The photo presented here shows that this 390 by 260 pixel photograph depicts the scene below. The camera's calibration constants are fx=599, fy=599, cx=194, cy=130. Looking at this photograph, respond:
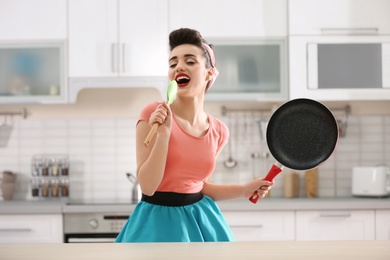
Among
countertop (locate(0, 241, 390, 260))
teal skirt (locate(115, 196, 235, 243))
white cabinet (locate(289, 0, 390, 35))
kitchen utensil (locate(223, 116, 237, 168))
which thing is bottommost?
teal skirt (locate(115, 196, 235, 243))

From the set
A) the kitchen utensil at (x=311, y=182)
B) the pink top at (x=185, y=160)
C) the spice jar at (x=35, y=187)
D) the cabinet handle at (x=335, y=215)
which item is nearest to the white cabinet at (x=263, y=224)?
the cabinet handle at (x=335, y=215)

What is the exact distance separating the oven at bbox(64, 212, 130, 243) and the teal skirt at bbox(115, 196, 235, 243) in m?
1.55

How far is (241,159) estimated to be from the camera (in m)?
3.91

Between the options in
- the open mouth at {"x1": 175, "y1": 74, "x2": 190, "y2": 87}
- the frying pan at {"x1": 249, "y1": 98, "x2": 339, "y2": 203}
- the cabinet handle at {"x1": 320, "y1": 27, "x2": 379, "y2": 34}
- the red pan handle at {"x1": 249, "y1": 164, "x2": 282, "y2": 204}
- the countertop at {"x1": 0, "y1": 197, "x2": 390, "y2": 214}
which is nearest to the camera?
the frying pan at {"x1": 249, "y1": 98, "x2": 339, "y2": 203}

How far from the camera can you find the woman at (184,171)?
1.76 metres

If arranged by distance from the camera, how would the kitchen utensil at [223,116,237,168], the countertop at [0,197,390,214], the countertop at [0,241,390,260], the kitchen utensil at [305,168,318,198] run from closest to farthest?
the countertop at [0,241,390,260]
the countertop at [0,197,390,214]
the kitchen utensil at [305,168,318,198]
the kitchen utensil at [223,116,237,168]

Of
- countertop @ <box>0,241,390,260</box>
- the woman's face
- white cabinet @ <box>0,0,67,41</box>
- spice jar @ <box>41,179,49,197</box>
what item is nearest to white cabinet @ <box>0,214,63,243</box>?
spice jar @ <box>41,179,49,197</box>

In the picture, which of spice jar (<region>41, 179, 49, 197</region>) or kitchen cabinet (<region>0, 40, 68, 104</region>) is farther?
spice jar (<region>41, 179, 49, 197</region>)

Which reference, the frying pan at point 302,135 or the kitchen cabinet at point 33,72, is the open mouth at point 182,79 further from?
the kitchen cabinet at point 33,72

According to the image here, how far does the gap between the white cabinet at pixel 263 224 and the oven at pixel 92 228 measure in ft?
2.08

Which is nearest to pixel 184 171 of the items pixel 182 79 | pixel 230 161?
pixel 182 79

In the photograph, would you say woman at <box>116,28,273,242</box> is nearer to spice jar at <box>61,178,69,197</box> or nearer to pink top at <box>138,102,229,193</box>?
pink top at <box>138,102,229,193</box>

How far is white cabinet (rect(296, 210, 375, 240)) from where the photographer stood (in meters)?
3.40

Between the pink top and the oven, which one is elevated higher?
the pink top
